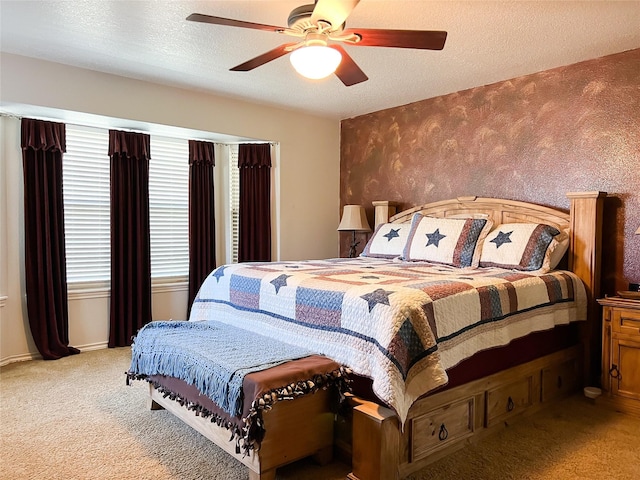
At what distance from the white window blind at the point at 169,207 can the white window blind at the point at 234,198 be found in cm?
46

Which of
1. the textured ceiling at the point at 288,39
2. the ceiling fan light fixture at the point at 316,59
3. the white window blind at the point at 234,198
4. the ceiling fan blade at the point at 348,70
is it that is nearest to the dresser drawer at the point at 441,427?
the ceiling fan light fixture at the point at 316,59

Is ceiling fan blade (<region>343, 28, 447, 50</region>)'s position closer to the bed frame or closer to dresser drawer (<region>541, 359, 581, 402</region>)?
the bed frame

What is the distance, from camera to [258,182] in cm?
482

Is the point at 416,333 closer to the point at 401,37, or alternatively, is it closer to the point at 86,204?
the point at 401,37

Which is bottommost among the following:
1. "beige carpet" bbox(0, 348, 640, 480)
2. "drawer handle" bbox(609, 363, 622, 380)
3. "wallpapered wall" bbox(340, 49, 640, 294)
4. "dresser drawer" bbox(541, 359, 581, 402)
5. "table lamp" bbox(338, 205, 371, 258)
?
"beige carpet" bbox(0, 348, 640, 480)

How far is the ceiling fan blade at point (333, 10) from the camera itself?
1891mm

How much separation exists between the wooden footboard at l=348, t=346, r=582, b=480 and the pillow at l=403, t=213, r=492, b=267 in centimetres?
87

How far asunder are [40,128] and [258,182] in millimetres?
1977

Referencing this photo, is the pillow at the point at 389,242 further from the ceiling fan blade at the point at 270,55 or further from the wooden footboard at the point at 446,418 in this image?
the ceiling fan blade at the point at 270,55

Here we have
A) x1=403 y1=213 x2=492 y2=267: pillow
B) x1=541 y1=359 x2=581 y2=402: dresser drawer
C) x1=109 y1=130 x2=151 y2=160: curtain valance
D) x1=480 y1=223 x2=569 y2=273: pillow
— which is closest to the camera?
x1=541 y1=359 x2=581 y2=402: dresser drawer

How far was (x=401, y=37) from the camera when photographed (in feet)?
7.18

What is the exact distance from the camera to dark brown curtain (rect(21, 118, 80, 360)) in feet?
11.9

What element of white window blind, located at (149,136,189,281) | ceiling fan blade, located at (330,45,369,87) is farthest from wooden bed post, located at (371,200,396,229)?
ceiling fan blade, located at (330,45,369,87)

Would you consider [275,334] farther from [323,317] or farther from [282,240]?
[282,240]
